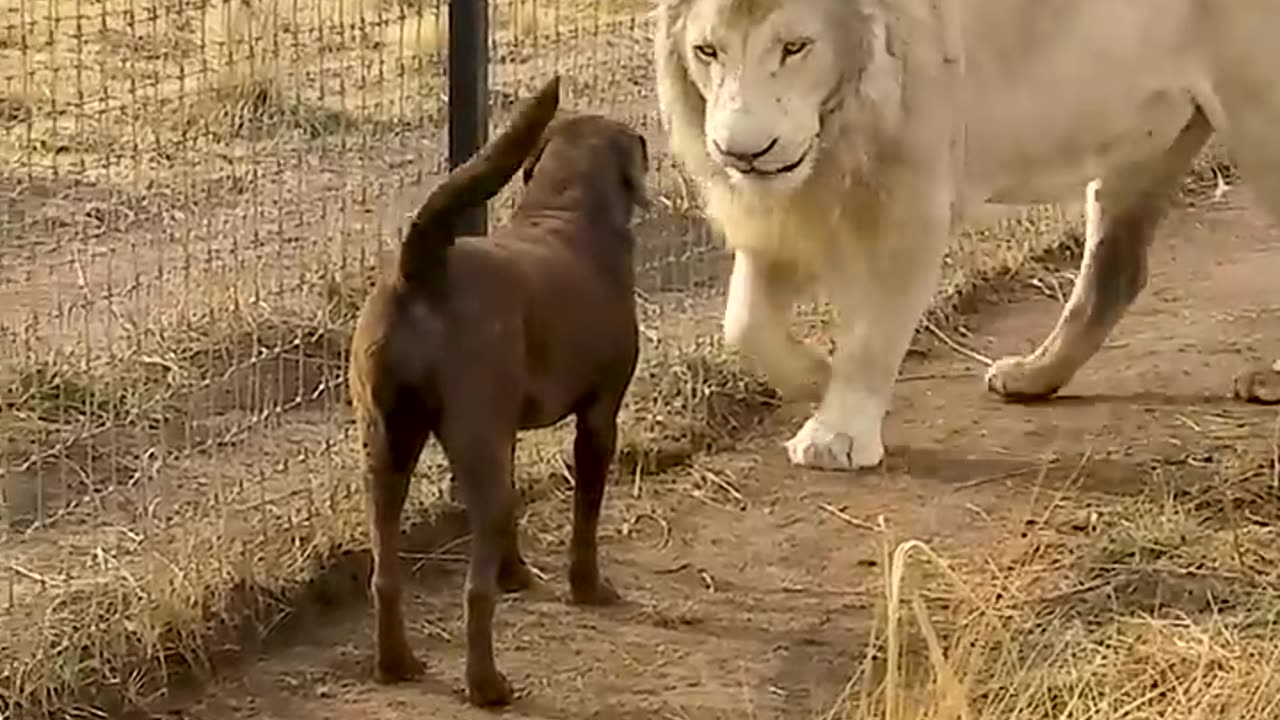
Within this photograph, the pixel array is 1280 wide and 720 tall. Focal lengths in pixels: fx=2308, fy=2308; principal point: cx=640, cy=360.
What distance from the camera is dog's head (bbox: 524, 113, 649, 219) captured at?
3775 mm

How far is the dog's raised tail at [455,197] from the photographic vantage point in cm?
326

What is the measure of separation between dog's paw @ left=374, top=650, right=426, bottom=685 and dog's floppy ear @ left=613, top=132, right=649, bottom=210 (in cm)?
85

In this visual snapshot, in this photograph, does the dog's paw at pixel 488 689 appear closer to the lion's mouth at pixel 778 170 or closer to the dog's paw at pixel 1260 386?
the lion's mouth at pixel 778 170

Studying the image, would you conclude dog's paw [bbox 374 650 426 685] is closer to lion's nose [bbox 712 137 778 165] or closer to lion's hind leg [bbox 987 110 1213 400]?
lion's nose [bbox 712 137 778 165]

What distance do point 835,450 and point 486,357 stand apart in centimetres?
143

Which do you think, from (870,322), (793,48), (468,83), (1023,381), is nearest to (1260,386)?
(1023,381)

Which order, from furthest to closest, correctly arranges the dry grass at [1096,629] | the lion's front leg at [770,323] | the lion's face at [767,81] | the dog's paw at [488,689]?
1. the lion's front leg at [770,323]
2. the lion's face at [767,81]
3. the dog's paw at [488,689]
4. the dry grass at [1096,629]

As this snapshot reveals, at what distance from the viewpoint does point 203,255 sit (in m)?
5.65

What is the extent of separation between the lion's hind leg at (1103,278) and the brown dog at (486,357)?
1660mm

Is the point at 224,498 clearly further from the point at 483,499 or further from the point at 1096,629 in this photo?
the point at 1096,629

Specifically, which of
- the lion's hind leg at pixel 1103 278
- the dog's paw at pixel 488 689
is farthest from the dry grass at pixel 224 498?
the lion's hind leg at pixel 1103 278

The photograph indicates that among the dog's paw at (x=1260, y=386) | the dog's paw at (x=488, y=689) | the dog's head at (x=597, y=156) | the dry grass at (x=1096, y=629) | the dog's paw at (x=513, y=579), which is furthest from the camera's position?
the dog's paw at (x=1260, y=386)

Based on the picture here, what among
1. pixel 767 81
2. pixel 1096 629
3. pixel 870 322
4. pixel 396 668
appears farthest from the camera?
pixel 870 322

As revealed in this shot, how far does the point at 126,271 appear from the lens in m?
5.60
